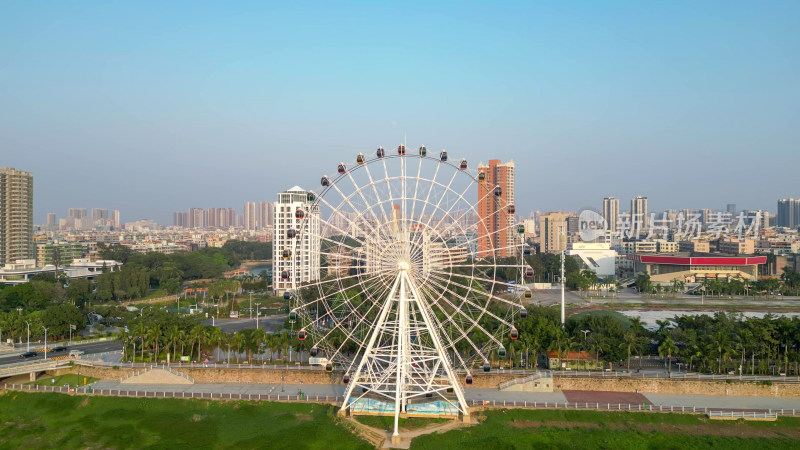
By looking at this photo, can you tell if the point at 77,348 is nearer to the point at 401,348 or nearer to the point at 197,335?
the point at 197,335

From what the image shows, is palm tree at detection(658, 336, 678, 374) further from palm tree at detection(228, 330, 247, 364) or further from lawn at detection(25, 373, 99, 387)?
lawn at detection(25, 373, 99, 387)

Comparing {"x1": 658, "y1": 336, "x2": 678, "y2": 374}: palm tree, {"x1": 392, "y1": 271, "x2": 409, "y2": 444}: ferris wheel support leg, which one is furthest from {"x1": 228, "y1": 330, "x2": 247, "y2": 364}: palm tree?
{"x1": 658, "y1": 336, "x2": 678, "y2": 374}: palm tree

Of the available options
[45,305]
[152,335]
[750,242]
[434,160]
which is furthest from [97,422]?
[750,242]

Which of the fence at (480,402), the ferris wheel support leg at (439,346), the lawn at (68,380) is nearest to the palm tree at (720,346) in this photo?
the fence at (480,402)

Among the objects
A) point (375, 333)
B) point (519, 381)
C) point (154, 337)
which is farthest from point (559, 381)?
point (154, 337)

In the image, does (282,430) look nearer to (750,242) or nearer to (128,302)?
(128,302)

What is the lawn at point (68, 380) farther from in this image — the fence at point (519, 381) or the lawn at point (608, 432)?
the fence at point (519, 381)
